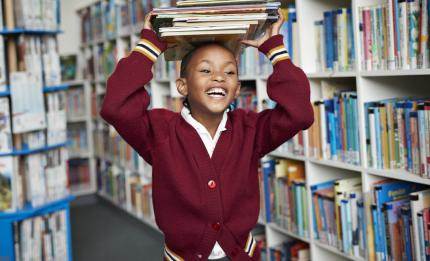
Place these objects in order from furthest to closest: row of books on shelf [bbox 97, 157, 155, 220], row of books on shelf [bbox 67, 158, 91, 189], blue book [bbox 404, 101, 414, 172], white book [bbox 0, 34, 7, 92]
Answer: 1. row of books on shelf [bbox 67, 158, 91, 189]
2. row of books on shelf [bbox 97, 157, 155, 220]
3. white book [bbox 0, 34, 7, 92]
4. blue book [bbox 404, 101, 414, 172]

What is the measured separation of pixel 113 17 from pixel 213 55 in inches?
128

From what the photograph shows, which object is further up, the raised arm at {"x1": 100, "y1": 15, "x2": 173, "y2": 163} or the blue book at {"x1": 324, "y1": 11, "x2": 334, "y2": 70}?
the blue book at {"x1": 324, "y1": 11, "x2": 334, "y2": 70}

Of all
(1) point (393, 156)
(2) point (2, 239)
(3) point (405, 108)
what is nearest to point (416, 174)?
(1) point (393, 156)

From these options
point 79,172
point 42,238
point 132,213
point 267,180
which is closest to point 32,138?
point 42,238

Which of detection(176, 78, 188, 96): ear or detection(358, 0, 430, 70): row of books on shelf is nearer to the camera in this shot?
detection(176, 78, 188, 96): ear

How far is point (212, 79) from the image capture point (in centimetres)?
136

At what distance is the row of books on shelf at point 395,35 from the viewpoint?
1771 mm

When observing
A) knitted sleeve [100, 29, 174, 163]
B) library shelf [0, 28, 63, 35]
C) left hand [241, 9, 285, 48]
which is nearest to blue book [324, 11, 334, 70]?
left hand [241, 9, 285, 48]

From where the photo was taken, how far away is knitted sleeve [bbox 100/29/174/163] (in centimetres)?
130

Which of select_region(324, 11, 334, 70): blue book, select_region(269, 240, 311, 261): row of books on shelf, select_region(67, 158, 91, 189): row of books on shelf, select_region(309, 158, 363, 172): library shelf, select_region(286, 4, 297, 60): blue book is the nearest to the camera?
select_region(309, 158, 363, 172): library shelf

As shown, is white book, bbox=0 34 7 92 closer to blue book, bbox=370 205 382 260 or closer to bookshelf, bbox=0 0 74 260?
bookshelf, bbox=0 0 74 260

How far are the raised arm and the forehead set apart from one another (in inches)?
4.0

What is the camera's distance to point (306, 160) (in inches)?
94.5

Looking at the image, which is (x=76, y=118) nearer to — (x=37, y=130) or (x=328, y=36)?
(x=37, y=130)
